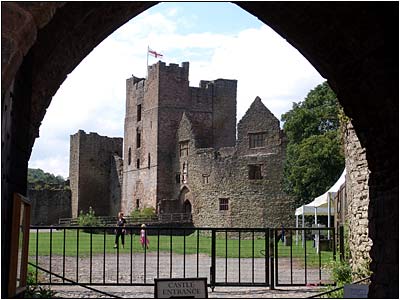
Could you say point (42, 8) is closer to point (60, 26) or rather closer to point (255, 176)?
point (60, 26)

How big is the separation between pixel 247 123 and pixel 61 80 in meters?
31.5

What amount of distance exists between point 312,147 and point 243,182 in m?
6.28

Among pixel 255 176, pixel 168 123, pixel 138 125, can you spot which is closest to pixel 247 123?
pixel 255 176

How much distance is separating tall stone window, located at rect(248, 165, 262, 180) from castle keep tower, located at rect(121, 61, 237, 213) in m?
6.81

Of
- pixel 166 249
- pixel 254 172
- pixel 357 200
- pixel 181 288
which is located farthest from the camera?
pixel 254 172

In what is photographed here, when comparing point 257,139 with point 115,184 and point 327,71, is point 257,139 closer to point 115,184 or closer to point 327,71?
point 115,184

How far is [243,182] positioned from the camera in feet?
127

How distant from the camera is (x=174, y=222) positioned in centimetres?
4028

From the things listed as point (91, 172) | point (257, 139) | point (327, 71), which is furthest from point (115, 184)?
point (327, 71)

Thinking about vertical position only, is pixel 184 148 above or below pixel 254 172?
above

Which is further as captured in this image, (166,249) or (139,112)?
(139,112)

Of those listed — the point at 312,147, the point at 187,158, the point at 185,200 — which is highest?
the point at 187,158

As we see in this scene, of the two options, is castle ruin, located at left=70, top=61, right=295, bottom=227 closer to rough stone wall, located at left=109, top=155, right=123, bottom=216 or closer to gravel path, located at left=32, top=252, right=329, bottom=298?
rough stone wall, located at left=109, top=155, right=123, bottom=216

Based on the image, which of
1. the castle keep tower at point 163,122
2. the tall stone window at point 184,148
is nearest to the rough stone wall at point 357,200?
the tall stone window at point 184,148
